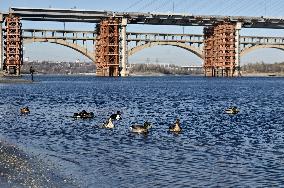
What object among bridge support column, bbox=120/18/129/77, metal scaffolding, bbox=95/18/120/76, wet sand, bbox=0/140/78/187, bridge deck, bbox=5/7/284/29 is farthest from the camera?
bridge support column, bbox=120/18/129/77

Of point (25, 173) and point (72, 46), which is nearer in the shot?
point (25, 173)

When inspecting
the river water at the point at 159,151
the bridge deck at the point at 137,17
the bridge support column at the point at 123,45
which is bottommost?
the river water at the point at 159,151

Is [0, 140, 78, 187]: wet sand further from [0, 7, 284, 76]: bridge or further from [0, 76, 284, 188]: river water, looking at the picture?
[0, 7, 284, 76]: bridge

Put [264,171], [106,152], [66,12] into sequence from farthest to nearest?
[66,12] < [106,152] < [264,171]

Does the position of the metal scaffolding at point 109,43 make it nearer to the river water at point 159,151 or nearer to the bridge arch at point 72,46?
the bridge arch at point 72,46

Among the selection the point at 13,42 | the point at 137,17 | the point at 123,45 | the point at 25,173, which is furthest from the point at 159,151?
the point at 137,17

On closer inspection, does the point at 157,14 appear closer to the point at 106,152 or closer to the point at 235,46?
the point at 235,46

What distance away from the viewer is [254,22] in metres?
197

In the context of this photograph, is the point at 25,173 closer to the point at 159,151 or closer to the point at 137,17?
the point at 159,151

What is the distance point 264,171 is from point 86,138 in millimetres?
12904

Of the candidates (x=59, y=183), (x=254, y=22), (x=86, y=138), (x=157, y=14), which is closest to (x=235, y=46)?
(x=254, y=22)

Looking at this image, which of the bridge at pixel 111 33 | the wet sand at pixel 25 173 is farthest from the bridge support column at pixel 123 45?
the wet sand at pixel 25 173

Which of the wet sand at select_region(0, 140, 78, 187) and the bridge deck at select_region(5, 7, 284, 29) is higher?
the bridge deck at select_region(5, 7, 284, 29)

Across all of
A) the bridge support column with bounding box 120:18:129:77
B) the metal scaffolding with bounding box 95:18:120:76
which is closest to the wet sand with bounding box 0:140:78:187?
the metal scaffolding with bounding box 95:18:120:76
